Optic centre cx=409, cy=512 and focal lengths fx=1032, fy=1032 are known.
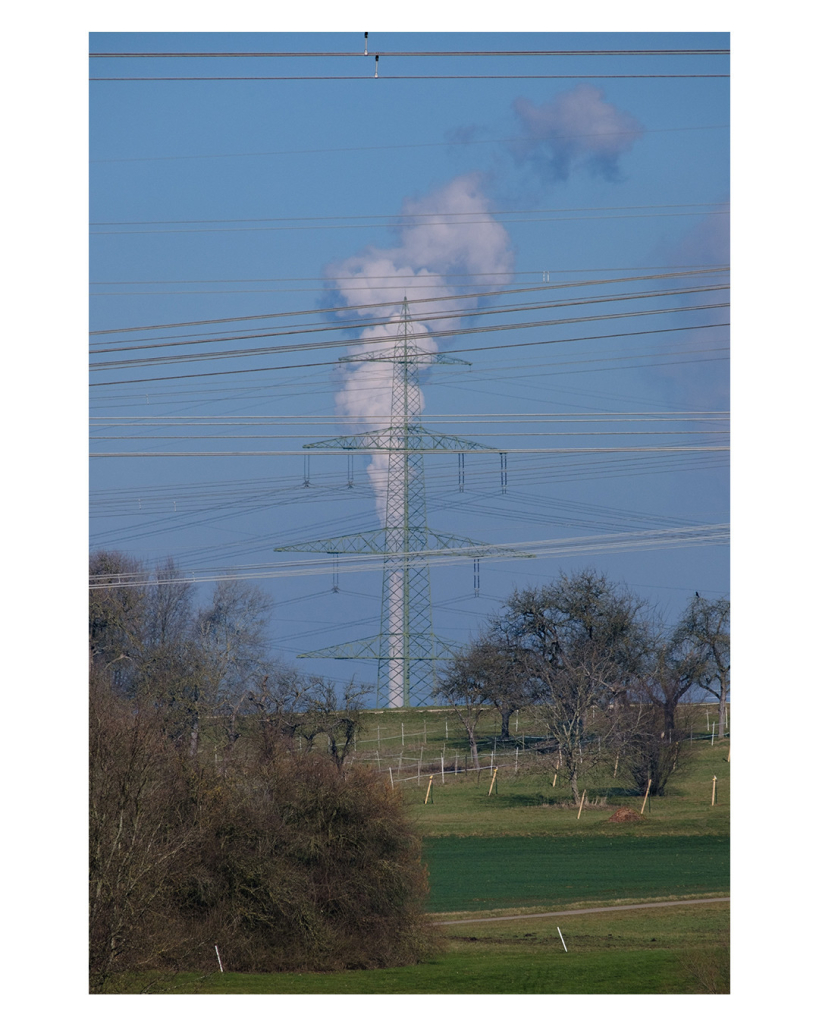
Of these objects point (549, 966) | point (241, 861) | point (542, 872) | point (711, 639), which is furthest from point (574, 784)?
point (241, 861)

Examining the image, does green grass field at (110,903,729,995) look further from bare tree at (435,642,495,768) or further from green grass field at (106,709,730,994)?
bare tree at (435,642,495,768)

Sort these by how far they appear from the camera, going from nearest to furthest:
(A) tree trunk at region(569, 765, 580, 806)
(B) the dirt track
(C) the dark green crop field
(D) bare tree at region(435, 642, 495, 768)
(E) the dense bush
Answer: (E) the dense bush, (B) the dirt track, (C) the dark green crop field, (A) tree trunk at region(569, 765, 580, 806), (D) bare tree at region(435, 642, 495, 768)

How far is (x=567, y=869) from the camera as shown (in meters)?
25.3

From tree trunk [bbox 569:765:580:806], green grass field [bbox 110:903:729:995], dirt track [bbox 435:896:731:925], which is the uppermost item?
green grass field [bbox 110:903:729:995]

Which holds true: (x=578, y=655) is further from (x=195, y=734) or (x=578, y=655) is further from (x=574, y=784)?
(x=195, y=734)

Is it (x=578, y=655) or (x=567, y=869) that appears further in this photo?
(x=578, y=655)

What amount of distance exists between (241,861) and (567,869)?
1288cm

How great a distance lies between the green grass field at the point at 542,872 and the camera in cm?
1362

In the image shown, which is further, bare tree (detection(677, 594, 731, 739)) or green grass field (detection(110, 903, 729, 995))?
bare tree (detection(677, 594, 731, 739))

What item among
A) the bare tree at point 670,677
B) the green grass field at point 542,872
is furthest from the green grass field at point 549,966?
the bare tree at point 670,677

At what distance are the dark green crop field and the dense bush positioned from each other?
18.9 ft

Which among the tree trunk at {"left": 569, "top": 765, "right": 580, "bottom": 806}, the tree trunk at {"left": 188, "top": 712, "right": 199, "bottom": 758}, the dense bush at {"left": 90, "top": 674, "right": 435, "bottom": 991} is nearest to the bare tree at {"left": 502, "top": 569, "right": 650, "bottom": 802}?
the tree trunk at {"left": 569, "top": 765, "right": 580, "bottom": 806}

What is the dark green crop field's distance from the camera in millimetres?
22438

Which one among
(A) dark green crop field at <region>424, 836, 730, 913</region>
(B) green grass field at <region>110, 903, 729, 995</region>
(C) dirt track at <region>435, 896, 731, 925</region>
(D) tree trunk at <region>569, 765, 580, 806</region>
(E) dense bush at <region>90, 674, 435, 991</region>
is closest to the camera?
(E) dense bush at <region>90, 674, 435, 991</region>
